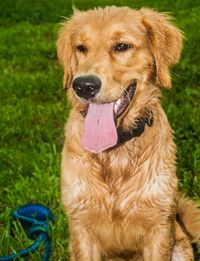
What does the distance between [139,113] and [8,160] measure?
87.5 inches

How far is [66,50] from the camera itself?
464cm

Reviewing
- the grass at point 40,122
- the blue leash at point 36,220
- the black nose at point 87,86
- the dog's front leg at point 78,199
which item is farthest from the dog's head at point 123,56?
the blue leash at point 36,220

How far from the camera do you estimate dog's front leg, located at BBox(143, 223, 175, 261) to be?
14.0ft

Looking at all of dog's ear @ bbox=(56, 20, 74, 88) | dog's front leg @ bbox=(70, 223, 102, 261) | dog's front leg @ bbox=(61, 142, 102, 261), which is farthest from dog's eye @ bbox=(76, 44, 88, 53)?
dog's front leg @ bbox=(70, 223, 102, 261)

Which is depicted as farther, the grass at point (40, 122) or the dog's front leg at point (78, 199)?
the grass at point (40, 122)

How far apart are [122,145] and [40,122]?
9.65 ft

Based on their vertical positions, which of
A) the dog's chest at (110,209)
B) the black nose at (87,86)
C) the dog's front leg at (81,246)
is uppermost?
the black nose at (87,86)

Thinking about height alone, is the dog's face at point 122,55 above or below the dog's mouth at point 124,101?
above

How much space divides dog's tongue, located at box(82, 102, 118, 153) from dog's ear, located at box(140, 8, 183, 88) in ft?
1.52

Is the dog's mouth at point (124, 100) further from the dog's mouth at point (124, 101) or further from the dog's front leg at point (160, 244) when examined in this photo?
the dog's front leg at point (160, 244)

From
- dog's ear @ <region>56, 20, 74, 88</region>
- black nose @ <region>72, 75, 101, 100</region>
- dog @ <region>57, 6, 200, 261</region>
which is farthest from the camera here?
dog's ear @ <region>56, 20, 74, 88</region>

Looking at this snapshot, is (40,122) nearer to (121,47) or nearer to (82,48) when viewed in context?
(82,48)

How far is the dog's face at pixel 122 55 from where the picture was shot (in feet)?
13.3

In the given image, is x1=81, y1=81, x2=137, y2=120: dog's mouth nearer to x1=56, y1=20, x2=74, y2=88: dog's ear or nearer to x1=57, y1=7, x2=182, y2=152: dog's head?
x1=57, y1=7, x2=182, y2=152: dog's head
